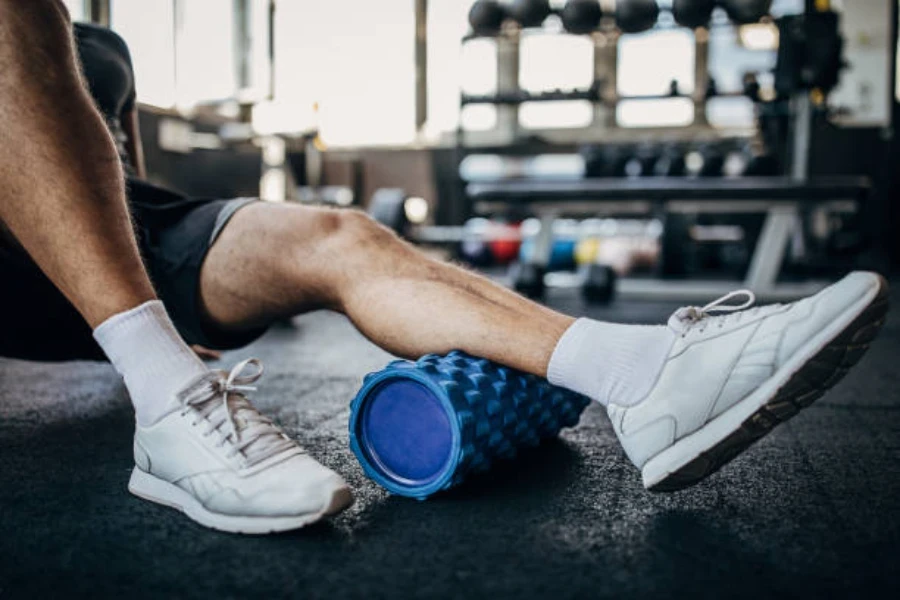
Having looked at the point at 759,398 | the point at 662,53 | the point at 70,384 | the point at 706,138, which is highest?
the point at 662,53

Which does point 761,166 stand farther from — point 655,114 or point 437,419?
point 437,419

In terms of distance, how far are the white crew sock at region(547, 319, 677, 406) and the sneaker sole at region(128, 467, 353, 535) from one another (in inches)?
9.3

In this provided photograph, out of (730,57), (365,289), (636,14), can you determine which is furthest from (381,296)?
(730,57)

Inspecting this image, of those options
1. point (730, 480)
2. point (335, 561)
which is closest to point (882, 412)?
point (730, 480)

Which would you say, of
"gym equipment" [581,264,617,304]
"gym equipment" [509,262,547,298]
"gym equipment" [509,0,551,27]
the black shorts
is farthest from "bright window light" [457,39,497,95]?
the black shorts

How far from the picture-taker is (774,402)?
Answer: 2.21ft

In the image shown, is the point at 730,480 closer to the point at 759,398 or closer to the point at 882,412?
the point at 759,398

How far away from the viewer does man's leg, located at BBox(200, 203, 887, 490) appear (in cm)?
67

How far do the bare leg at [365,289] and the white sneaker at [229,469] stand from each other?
15 centimetres

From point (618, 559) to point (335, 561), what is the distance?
0.23 metres

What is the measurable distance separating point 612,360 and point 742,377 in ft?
0.37

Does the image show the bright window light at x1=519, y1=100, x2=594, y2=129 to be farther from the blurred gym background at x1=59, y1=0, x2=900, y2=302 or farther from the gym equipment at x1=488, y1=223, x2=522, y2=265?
the gym equipment at x1=488, y1=223, x2=522, y2=265

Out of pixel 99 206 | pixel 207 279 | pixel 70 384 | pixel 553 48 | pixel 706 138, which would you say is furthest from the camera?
pixel 553 48

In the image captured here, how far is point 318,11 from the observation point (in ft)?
20.0
